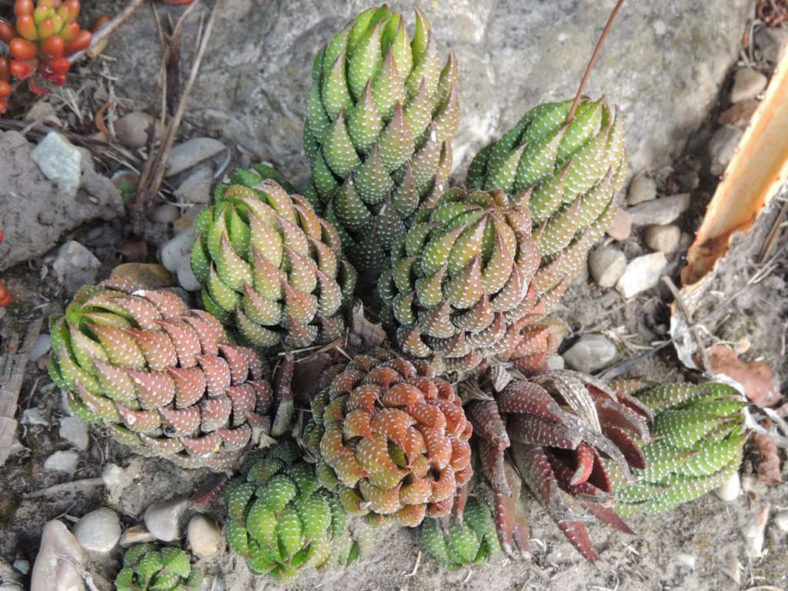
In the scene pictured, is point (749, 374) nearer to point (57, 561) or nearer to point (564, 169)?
point (564, 169)

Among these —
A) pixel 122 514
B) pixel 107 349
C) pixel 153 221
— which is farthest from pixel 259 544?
pixel 153 221

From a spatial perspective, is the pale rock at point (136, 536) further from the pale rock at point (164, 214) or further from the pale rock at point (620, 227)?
the pale rock at point (620, 227)

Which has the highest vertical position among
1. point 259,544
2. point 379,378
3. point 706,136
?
point 706,136

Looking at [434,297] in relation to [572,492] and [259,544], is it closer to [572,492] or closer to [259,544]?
[572,492]

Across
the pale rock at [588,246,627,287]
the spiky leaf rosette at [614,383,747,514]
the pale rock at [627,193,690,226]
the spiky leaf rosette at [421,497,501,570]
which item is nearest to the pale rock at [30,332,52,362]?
the spiky leaf rosette at [421,497,501,570]

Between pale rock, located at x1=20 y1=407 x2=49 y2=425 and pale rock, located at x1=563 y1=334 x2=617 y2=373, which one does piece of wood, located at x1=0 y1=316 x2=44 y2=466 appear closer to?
pale rock, located at x1=20 y1=407 x2=49 y2=425

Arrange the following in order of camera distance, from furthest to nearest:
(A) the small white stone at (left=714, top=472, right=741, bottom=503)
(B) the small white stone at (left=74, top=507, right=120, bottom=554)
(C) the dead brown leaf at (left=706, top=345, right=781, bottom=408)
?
(C) the dead brown leaf at (left=706, top=345, right=781, bottom=408)
(A) the small white stone at (left=714, top=472, right=741, bottom=503)
(B) the small white stone at (left=74, top=507, right=120, bottom=554)

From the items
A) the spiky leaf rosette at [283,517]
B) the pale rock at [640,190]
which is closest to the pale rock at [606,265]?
the pale rock at [640,190]
